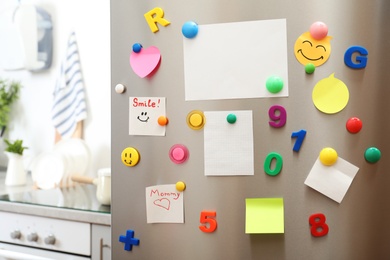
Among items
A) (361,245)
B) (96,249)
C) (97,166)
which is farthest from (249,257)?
(97,166)

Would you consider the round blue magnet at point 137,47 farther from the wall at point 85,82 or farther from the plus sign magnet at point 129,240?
the wall at point 85,82

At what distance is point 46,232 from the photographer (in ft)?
4.56

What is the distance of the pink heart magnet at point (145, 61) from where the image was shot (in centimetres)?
105

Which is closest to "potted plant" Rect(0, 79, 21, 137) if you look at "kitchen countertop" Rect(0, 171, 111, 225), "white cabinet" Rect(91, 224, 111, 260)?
"kitchen countertop" Rect(0, 171, 111, 225)

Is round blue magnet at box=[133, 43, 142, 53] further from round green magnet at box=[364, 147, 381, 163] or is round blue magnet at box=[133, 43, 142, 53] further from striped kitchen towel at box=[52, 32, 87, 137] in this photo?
striped kitchen towel at box=[52, 32, 87, 137]

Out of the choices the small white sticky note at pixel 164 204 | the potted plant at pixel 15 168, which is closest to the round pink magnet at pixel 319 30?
the small white sticky note at pixel 164 204

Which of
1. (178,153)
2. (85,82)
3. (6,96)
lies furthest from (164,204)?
Answer: (6,96)

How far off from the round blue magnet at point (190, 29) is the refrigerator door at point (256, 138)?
1cm

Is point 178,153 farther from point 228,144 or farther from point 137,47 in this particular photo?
point 137,47

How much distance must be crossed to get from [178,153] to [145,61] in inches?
9.6

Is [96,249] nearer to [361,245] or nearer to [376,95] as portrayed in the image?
[361,245]

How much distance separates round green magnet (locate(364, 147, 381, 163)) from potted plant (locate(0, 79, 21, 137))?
1.79 metres

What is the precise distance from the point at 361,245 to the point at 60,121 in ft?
4.76

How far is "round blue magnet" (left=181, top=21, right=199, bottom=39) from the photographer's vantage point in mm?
1012
